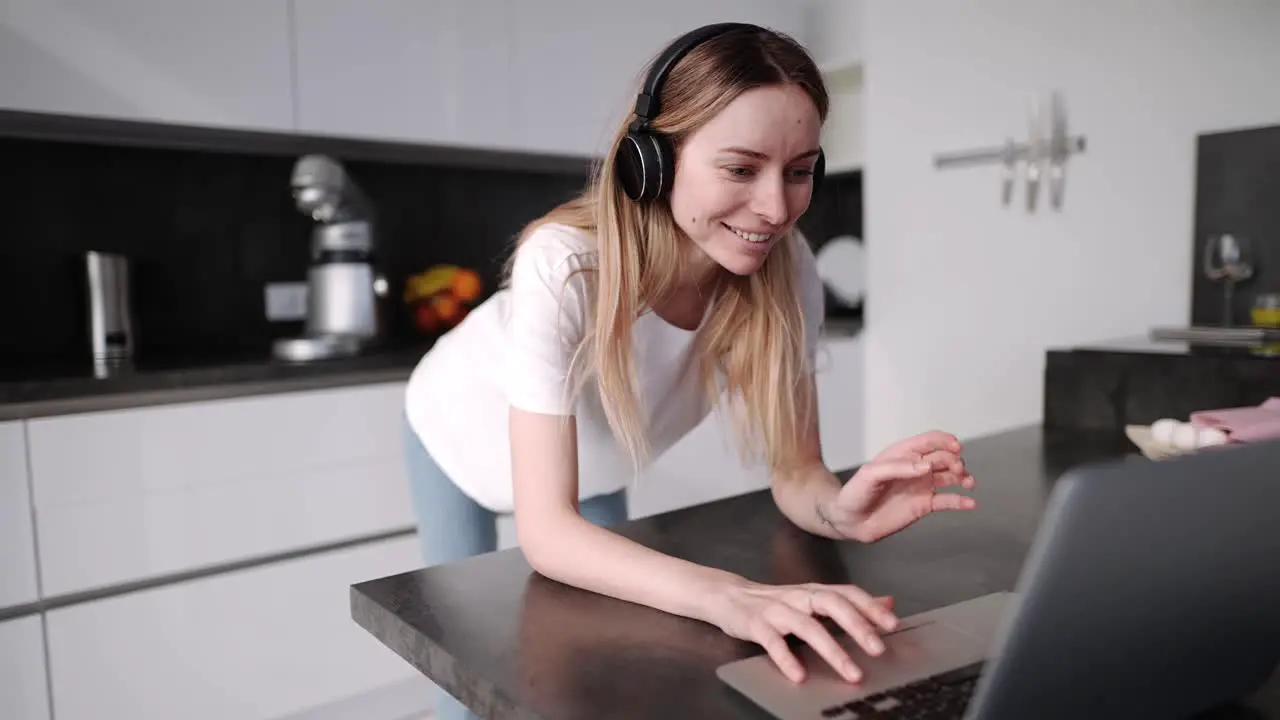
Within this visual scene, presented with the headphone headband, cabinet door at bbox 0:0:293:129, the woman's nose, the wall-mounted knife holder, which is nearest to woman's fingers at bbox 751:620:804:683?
the woman's nose

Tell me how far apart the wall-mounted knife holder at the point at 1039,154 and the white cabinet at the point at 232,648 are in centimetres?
188

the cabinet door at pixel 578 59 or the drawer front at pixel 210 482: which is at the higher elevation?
the cabinet door at pixel 578 59

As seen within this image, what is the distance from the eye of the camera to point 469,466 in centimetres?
134

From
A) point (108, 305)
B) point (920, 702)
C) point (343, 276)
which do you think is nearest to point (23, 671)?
point (108, 305)

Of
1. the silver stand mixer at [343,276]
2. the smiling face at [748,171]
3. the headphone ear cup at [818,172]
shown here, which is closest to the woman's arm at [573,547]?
the smiling face at [748,171]

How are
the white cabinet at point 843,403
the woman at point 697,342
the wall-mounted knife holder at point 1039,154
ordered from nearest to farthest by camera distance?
the woman at point 697,342, the wall-mounted knife holder at point 1039,154, the white cabinet at point 843,403

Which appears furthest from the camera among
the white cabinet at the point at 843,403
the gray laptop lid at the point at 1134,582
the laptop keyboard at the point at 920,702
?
Result: the white cabinet at the point at 843,403

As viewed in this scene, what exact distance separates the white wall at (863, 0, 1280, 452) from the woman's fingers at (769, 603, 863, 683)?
→ 2.12 meters

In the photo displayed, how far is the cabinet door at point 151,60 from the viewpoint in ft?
6.06

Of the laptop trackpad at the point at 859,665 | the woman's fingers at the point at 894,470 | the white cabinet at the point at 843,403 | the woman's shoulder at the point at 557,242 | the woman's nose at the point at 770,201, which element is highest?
the woman's nose at the point at 770,201

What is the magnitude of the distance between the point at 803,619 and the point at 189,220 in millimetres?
2187

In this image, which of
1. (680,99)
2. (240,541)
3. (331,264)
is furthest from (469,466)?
(331,264)

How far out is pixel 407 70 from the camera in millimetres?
2350

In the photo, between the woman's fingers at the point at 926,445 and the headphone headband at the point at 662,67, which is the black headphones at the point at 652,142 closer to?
the headphone headband at the point at 662,67
